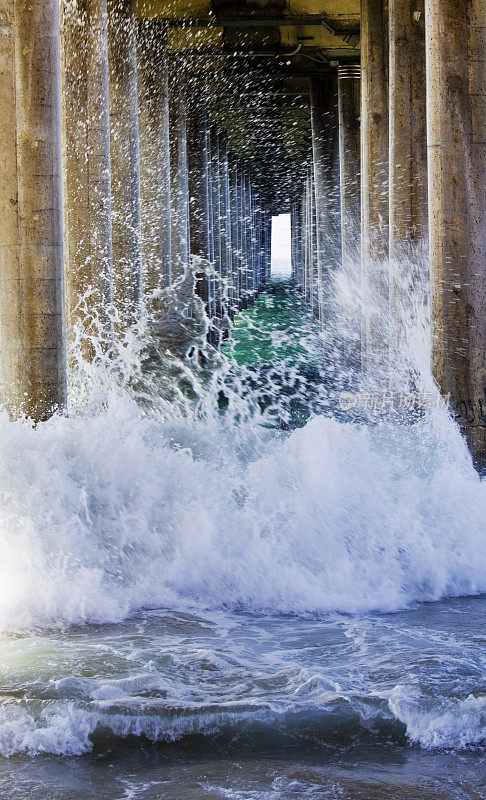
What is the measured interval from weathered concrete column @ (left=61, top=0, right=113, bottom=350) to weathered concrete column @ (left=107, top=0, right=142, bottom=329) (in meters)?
1.73

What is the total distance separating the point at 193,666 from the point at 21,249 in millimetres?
4021

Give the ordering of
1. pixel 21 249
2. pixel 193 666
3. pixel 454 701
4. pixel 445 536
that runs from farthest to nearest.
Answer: pixel 21 249, pixel 445 536, pixel 193 666, pixel 454 701

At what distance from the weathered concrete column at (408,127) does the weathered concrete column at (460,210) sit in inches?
114

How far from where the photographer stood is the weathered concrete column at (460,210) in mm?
8648

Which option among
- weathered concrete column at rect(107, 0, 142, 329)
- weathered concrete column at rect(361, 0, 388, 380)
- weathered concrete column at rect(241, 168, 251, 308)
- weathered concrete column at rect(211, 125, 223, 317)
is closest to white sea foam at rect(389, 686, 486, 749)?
weathered concrete column at rect(361, 0, 388, 380)

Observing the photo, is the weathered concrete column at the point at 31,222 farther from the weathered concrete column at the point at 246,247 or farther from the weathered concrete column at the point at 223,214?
the weathered concrete column at the point at 246,247

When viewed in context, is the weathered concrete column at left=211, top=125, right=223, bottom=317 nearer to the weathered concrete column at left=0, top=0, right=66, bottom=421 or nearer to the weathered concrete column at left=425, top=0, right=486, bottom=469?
the weathered concrete column at left=425, top=0, right=486, bottom=469

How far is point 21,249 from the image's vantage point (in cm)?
815

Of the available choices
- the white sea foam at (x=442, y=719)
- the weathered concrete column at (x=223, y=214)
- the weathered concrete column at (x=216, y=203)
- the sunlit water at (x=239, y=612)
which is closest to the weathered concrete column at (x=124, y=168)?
the sunlit water at (x=239, y=612)

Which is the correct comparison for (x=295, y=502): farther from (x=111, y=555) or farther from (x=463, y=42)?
(x=463, y=42)

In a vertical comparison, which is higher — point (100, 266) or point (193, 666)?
point (100, 266)

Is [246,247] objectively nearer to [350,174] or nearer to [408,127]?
[350,174]

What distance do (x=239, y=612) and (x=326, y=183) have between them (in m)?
16.6

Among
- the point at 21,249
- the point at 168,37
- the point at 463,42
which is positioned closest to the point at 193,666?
the point at 21,249
